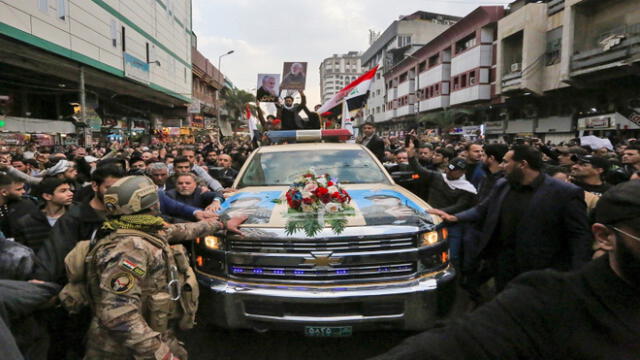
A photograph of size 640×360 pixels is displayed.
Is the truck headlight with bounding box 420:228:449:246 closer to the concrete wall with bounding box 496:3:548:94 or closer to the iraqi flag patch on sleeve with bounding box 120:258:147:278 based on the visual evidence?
the iraqi flag patch on sleeve with bounding box 120:258:147:278

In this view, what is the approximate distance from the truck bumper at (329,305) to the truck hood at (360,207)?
1.66ft

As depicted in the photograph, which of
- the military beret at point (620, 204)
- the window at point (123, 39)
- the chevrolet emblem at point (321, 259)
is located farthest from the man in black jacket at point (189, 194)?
the window at point (123, 39)

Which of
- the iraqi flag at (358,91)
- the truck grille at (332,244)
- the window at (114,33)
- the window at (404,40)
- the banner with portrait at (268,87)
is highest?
the window at (404,40)

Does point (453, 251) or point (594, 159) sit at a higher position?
point (594, 159)

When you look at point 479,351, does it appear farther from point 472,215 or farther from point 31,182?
point 31,182

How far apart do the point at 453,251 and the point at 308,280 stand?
2312 mm

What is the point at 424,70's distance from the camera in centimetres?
5250

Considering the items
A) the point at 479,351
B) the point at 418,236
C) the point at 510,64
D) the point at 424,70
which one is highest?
the point at 424,70

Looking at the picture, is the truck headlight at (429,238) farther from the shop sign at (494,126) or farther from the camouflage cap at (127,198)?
the shop sign at (494,126)

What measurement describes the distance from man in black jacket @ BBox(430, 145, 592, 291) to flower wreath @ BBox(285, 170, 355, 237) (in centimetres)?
133

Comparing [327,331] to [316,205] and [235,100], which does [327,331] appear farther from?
[235,100]

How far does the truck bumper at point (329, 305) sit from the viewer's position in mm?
3120

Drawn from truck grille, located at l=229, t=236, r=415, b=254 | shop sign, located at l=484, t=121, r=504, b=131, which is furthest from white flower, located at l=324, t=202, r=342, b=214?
shop sign, located at l=484, t=121, r=504, b=131

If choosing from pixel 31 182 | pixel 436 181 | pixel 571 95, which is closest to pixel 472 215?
pixel 436 181
